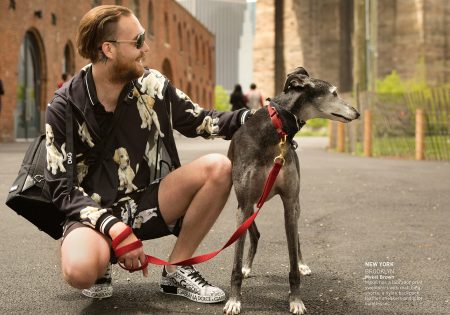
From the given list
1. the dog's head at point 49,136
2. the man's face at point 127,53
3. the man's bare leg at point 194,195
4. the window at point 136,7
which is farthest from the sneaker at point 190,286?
the window at point 136,7

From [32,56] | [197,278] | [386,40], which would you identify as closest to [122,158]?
[197,278]

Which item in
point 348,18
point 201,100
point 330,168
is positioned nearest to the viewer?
point 330,168

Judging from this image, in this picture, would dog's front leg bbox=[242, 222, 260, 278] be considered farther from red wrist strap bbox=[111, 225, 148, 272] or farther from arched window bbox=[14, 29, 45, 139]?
arched window bbox=[14, 29, 45, 139]

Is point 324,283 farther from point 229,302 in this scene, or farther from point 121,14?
point 121,14

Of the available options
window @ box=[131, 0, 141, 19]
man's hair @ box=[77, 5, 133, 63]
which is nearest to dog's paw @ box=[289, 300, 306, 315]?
man's hair @ box=[77, 5, 133, 63]

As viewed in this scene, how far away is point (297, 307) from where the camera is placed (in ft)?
11.8

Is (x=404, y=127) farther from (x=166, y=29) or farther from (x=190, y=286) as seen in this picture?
(x=166, y=29)

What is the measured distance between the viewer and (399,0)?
103ft

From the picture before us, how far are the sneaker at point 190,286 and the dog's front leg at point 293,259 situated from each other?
0.43 m

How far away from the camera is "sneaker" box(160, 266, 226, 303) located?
384cm

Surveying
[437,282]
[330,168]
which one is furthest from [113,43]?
[330,168]

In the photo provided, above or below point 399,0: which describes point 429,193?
below

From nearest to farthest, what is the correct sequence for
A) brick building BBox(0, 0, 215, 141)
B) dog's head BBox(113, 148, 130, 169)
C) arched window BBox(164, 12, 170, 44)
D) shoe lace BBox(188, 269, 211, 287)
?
dog's head BBox(113, 148, 130, 169), shoe lace BBox(188, 269, 211, 287), brick building BBox(0, 0, 215, 141), arched window BBox(164, 12, 170, 44)

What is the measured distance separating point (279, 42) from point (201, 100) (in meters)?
28.0
